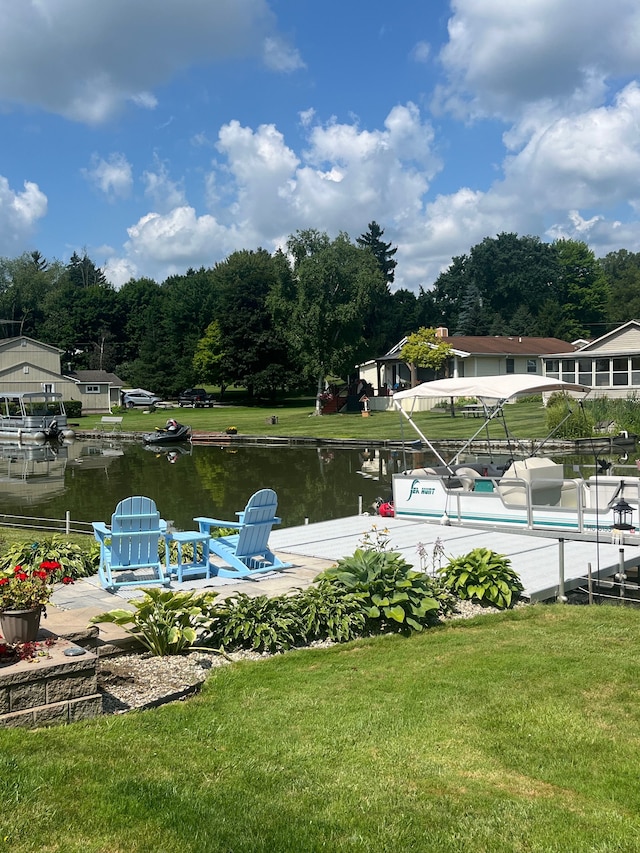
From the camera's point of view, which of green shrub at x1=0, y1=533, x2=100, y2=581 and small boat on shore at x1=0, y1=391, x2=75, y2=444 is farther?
small boat on shore at x1=0, y1=391, x2=75, y2=444

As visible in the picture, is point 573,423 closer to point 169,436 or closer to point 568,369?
point 568,369

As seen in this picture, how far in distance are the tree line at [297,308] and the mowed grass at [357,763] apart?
160 ft

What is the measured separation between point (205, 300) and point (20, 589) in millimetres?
81508

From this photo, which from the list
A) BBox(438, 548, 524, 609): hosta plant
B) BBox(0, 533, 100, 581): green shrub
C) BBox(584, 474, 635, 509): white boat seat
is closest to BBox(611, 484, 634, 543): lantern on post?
BBox(584, 474, 635, 509): white boat seat

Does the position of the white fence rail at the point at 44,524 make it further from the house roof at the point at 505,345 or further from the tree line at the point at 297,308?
the house roof at the point at 505,345

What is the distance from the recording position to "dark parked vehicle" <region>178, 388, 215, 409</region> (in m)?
70.5

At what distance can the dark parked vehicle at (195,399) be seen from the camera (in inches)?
2776

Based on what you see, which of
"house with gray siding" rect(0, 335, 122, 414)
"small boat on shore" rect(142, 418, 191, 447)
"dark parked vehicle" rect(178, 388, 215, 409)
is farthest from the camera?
"dark parked vehicle" rect(178, 388, 215, 409)

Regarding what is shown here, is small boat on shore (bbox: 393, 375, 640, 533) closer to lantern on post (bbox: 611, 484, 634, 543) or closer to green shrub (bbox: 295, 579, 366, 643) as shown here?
lantern on post (bbox: 611, 484, 634, 543)

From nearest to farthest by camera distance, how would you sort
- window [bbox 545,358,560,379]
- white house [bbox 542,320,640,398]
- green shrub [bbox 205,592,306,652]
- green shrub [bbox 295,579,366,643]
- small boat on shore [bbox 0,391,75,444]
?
green shrub [bbox 205,592,306,652]
green shrub [bbox 295,579,366,643]
white house [bbox 542,320,640,398]
window [bbox 545,358,560,379]
small boat on shore [bbox 0,391,75,444]

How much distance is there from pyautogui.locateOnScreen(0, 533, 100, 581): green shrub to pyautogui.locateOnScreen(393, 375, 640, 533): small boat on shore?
6.07 m

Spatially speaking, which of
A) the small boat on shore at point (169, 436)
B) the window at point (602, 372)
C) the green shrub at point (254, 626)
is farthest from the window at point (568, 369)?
the green shrub at point (254, 626)

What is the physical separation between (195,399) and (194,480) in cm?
4262

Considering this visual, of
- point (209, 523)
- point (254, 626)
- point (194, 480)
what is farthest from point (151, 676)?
point (194, 480)
